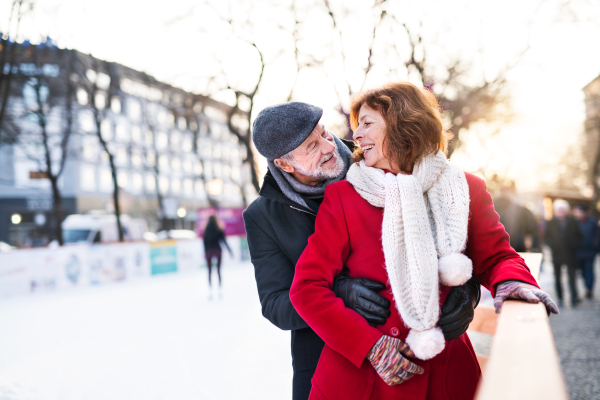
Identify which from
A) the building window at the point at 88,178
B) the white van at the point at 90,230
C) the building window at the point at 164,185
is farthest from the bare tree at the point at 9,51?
the building window at the point at 164,185

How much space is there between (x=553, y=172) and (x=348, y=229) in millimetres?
43457

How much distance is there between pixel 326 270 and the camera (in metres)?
1.29

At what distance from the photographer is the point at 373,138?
1.44 m

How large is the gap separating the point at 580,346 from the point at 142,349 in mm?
5869

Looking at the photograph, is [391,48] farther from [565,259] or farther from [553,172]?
[553,172]

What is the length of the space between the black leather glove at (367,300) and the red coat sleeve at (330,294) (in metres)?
0.05

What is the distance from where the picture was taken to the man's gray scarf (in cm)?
188

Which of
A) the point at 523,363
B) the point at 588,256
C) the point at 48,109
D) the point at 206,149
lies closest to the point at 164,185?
the point at 206,149

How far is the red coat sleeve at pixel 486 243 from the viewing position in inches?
51.3

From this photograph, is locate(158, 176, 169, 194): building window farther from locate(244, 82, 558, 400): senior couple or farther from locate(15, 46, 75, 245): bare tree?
locate(244, 82, 558, 400): senior couple

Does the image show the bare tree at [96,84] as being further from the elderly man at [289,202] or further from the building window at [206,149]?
the building window at [206,149]

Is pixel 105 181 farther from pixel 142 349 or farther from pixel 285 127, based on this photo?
pixel 285 127

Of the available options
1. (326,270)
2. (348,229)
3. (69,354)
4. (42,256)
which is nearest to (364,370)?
(326,270)

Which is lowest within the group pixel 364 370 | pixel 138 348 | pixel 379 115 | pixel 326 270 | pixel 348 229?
pixel 138 348
